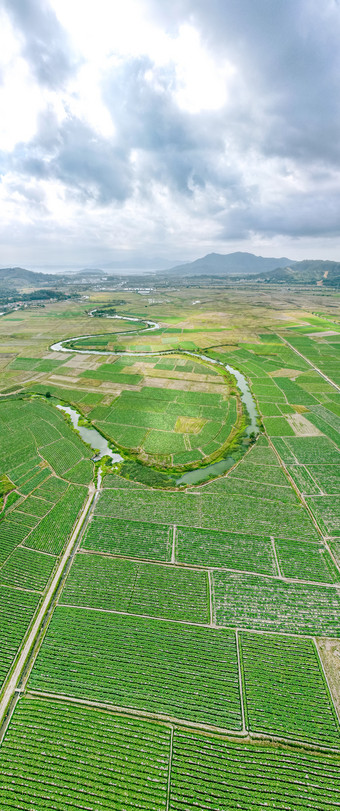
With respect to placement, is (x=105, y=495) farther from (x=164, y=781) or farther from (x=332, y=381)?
(x=332, y=381)

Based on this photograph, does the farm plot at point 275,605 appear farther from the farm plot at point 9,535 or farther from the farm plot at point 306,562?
the farm plot at point 9,535

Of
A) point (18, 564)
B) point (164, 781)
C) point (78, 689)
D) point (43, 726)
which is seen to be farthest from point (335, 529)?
point (18, 564)

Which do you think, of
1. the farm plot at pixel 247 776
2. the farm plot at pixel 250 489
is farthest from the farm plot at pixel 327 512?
the farm plot at pixel 247 776

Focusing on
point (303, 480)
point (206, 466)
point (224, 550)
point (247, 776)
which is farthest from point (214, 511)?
point (247, 776)

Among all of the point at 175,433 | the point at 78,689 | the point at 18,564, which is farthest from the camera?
the point at 175,433

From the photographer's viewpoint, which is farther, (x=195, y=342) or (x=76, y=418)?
(x=195, y=342)

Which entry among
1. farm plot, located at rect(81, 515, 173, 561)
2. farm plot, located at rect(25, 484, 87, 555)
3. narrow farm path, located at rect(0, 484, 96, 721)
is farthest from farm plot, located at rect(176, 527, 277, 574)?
farm plot, located at rect(25, 484, 87, 555)

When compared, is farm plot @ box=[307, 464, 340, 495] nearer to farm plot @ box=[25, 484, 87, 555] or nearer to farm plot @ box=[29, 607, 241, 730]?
farm plot @ box=[29, 607, 241, 730]
